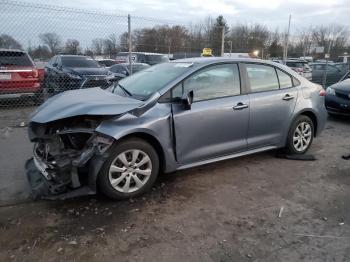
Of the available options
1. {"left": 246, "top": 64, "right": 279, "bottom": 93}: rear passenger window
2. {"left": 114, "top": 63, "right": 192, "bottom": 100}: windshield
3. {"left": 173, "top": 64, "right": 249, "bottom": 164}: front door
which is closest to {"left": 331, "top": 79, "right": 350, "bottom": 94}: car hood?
{"left": 246, "top": 64, "right": 279, "bottom": 93}: rear passenger window

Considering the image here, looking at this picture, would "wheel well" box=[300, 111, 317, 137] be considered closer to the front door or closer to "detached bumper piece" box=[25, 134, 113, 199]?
the front door

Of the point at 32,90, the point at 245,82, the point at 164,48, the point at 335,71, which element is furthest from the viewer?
the point at 335,71

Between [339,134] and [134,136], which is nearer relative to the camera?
[134,136]

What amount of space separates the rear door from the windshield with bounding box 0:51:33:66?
7.10 metres

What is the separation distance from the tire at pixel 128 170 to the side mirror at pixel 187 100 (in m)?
0.65

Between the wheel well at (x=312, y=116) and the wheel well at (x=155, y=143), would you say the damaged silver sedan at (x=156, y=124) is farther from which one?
the wheel well at (x=312, y=116)

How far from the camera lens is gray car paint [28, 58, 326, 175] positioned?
3.98 meters

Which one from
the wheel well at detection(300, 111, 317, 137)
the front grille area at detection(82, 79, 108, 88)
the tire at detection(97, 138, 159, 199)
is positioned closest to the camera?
the tire at detection(97, 138, 159, 199)

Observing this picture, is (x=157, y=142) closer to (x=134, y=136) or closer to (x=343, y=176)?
(x=134, y=136)

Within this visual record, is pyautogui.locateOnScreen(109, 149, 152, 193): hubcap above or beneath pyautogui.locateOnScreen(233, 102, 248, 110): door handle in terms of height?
→ beneath

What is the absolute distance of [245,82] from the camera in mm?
4949

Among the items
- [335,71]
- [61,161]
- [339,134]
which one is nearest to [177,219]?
[61,161]

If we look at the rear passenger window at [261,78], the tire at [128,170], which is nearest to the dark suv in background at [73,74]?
the rear passenger window at [261,78]

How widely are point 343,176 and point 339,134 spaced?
9.34 ft
